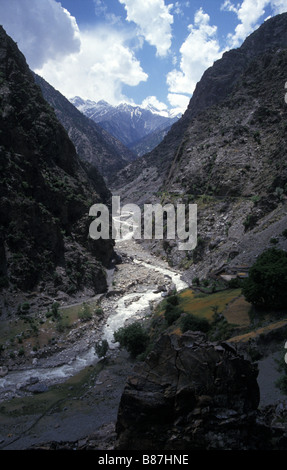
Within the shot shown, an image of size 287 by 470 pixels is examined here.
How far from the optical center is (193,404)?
9.98 metres

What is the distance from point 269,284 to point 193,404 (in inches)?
490

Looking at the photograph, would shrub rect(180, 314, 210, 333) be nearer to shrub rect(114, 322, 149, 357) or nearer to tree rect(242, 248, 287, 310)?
tree rect(242, 248, 287, 310)

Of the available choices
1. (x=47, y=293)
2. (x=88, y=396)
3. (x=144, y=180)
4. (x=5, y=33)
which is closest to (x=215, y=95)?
(x=144, y=180)

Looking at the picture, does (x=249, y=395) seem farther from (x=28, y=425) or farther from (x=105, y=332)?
(x=105, y=332)

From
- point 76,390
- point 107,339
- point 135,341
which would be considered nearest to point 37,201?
point 107,339

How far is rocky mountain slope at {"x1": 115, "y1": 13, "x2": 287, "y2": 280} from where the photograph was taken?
40.9 metres

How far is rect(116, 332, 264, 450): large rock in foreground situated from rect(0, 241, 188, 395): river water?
1471cm

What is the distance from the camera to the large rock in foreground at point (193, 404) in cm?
930

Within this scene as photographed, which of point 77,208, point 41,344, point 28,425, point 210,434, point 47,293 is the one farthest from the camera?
point 77,208

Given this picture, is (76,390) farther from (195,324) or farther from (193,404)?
(193,404)

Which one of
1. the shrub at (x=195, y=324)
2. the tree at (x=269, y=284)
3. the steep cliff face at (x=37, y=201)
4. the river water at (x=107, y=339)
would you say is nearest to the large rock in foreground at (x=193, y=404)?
the tree at (x=269, y=284)

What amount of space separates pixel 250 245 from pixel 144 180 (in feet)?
327

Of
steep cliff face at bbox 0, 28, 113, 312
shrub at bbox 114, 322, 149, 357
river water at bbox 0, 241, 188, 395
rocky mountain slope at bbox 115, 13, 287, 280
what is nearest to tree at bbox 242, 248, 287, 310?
shrub at bbox 114, 322, 149, 357

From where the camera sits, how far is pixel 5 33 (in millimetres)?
52000
